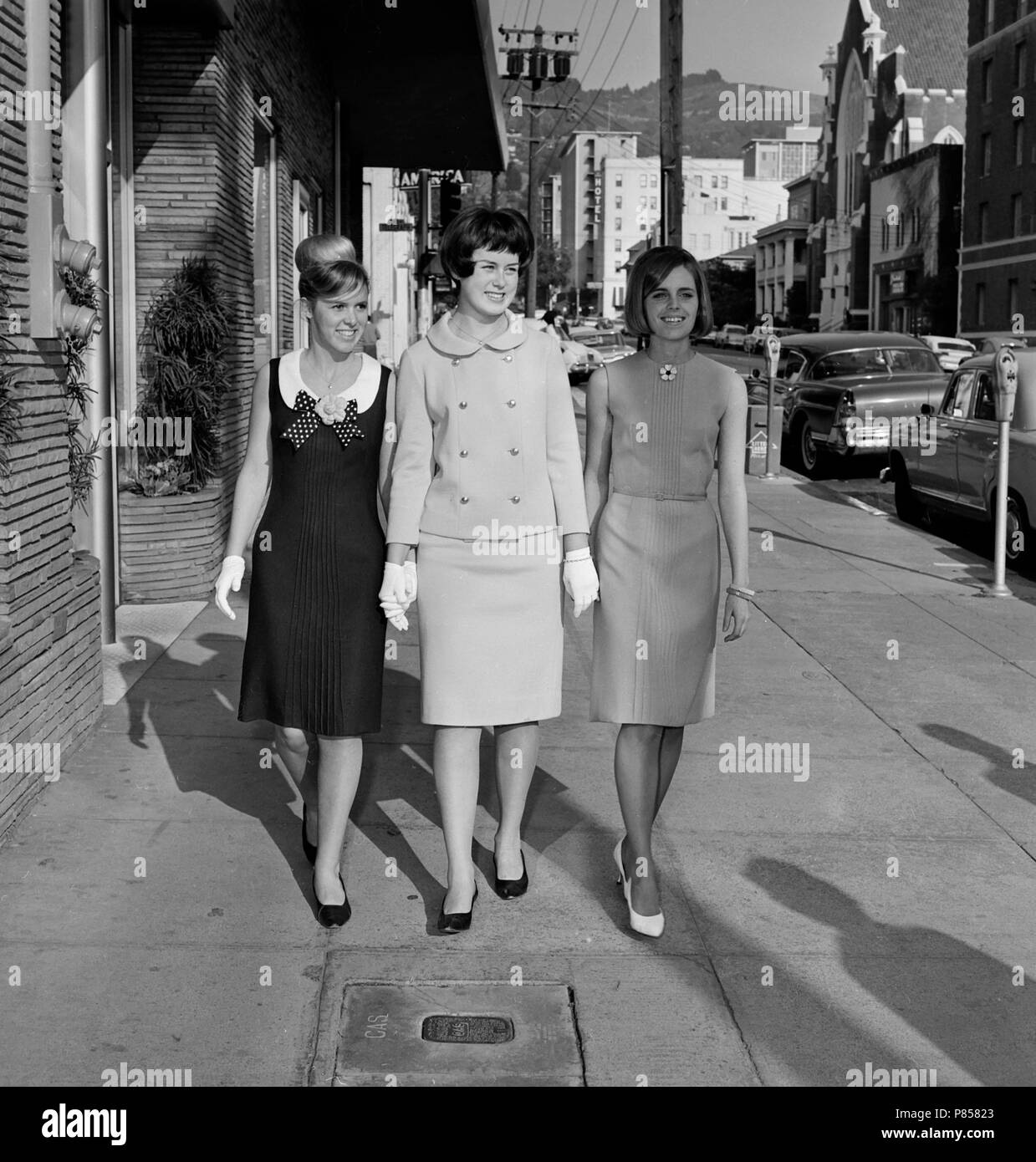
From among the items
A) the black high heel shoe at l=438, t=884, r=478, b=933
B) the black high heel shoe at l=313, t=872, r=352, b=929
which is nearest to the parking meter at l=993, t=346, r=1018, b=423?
the black high heel shoe at l=438, t=884, r=478, b=933

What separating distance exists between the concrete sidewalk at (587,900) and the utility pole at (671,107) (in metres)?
13.8

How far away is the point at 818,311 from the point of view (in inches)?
3430

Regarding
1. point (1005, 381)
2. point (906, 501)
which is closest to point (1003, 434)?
point (1005, 381)

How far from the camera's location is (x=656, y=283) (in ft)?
14.4

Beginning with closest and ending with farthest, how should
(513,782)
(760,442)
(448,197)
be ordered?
1. (513,782)
2. (760,442)
3. (448,197)

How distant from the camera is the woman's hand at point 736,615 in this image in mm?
4512

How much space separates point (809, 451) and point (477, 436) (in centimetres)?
1567

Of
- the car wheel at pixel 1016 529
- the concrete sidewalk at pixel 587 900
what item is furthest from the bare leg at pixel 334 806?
the car wheel at pixel 1016 529

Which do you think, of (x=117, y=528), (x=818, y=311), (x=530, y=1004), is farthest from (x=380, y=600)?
(x=818, y=311)

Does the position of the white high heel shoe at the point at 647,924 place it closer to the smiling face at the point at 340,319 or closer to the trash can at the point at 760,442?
the smiling face at the point at 340,319

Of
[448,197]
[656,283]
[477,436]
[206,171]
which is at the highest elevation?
[448,197]

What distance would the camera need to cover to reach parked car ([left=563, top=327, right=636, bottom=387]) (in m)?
44.9

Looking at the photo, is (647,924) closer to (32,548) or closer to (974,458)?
(32,548)
